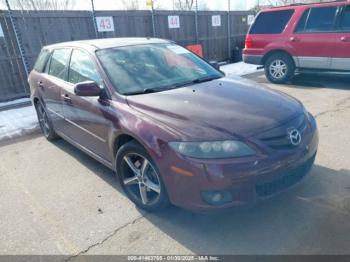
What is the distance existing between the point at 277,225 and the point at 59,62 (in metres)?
3.68

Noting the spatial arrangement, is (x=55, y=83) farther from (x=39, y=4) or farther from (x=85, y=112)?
(x=39, y=4)

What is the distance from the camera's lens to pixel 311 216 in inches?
112

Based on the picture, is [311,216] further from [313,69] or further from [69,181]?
[313,69]

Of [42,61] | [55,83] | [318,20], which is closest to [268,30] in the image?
[318,20]

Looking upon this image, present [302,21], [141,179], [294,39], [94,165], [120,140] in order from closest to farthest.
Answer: [141,179]
[120,140]
[94,165]
[302,21]
[294,39]

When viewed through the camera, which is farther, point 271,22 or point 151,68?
point 271,22

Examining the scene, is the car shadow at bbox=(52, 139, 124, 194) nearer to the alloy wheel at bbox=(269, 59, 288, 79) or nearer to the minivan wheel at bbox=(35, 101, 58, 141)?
the minivan wheel at bbox=(35, 101, 58, 141)

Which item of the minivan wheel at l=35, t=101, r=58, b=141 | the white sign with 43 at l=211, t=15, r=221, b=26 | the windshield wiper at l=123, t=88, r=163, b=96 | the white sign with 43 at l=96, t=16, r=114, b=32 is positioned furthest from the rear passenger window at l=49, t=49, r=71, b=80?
the white sign with 43 at l=211, t=15, r=221, b=26

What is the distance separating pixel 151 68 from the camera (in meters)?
3.62

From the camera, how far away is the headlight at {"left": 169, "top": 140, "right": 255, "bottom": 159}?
2463 millimetres

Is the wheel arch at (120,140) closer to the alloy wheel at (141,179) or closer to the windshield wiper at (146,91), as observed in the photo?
the alloy wheel at (141,179)

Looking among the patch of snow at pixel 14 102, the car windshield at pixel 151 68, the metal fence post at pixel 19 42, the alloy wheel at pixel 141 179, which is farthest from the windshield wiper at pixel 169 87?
the metal fence post at pixel 19 42

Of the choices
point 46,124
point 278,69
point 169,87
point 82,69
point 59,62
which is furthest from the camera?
point 278,69

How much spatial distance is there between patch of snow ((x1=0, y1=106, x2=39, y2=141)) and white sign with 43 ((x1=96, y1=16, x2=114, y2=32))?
11.7 feet
